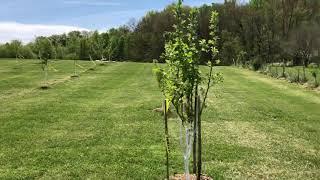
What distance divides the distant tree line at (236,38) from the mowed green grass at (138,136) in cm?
2949

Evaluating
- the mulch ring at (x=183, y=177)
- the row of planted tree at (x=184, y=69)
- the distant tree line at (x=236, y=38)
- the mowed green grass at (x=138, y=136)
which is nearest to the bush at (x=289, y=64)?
the distant tree line at (x=236, y=38)

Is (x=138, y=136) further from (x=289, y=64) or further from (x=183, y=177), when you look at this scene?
(x=289, y=64)

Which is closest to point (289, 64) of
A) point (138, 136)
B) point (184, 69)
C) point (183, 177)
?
point (138, 136)

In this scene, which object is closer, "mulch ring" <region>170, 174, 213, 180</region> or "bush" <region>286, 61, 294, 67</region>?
"mulch ring" <region>170, 174, 213, 180</region>

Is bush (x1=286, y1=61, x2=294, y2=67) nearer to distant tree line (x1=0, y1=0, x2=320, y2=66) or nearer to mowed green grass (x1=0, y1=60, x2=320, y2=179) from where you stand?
distant tree line (x1=0, y1=0, x2=320, y2=66)

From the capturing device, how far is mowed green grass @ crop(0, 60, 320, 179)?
10.5 m

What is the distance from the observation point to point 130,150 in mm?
12227

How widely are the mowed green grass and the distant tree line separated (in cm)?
2949

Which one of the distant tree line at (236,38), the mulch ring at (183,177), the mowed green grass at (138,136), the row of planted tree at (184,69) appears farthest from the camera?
the distant tree line at (236,38)

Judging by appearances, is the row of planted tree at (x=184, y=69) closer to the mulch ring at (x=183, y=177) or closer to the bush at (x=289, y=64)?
the mulch ring at (x=183, y=177)

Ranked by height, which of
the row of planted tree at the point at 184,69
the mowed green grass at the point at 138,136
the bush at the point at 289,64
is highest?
the row of planted tree at the point at 184,69

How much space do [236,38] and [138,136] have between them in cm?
6570

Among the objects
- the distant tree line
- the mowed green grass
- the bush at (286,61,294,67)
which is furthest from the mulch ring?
the bush at (286,61,294,67)

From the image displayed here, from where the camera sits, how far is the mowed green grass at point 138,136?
10.5m
